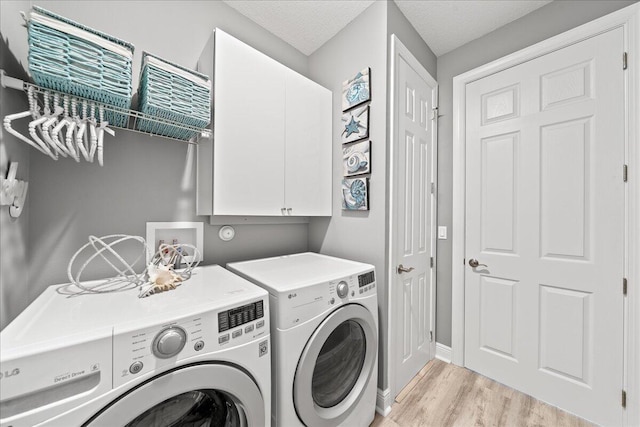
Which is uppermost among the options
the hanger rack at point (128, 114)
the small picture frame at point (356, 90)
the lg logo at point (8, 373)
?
the small picture frame at point (356, 90)

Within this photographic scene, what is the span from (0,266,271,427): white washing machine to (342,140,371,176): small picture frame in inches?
41.9

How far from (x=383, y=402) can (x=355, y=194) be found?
4.42 ft

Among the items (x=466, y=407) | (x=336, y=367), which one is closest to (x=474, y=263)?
(x=466, y=407)

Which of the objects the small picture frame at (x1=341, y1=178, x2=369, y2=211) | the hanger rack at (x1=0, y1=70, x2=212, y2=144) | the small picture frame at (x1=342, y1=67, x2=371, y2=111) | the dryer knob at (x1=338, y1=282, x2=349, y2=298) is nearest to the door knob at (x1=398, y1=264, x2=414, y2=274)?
the small picture frame at (x1=341, y1=178, x2=369, y2=211)

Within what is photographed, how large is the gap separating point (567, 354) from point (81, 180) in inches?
116

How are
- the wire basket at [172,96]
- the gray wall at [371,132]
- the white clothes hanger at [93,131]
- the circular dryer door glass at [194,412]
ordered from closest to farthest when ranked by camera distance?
1. the circular dryer door glass at [194,412]
2. the white clothes hanger at [93,131]
3. the wire basket at [172,96]
4. the gray wall at [371,132]

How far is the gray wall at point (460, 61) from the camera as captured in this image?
162cm

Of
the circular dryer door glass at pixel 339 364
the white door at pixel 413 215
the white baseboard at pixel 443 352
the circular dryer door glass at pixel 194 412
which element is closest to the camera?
the circular dryer door glass at pixel 194 412

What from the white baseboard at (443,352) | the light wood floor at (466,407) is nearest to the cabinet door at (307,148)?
the light wood floor at (466,407)

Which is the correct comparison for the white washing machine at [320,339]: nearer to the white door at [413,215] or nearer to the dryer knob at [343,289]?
the dryer knob at [343,289]

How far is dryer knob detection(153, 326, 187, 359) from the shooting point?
2.27 feet

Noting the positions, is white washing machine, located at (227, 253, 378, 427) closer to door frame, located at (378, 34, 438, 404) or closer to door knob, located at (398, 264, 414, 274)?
door frame, located at (378, 34, 438, 404)

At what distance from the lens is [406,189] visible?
1776 mm

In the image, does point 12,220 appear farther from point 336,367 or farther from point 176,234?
point 336,367
